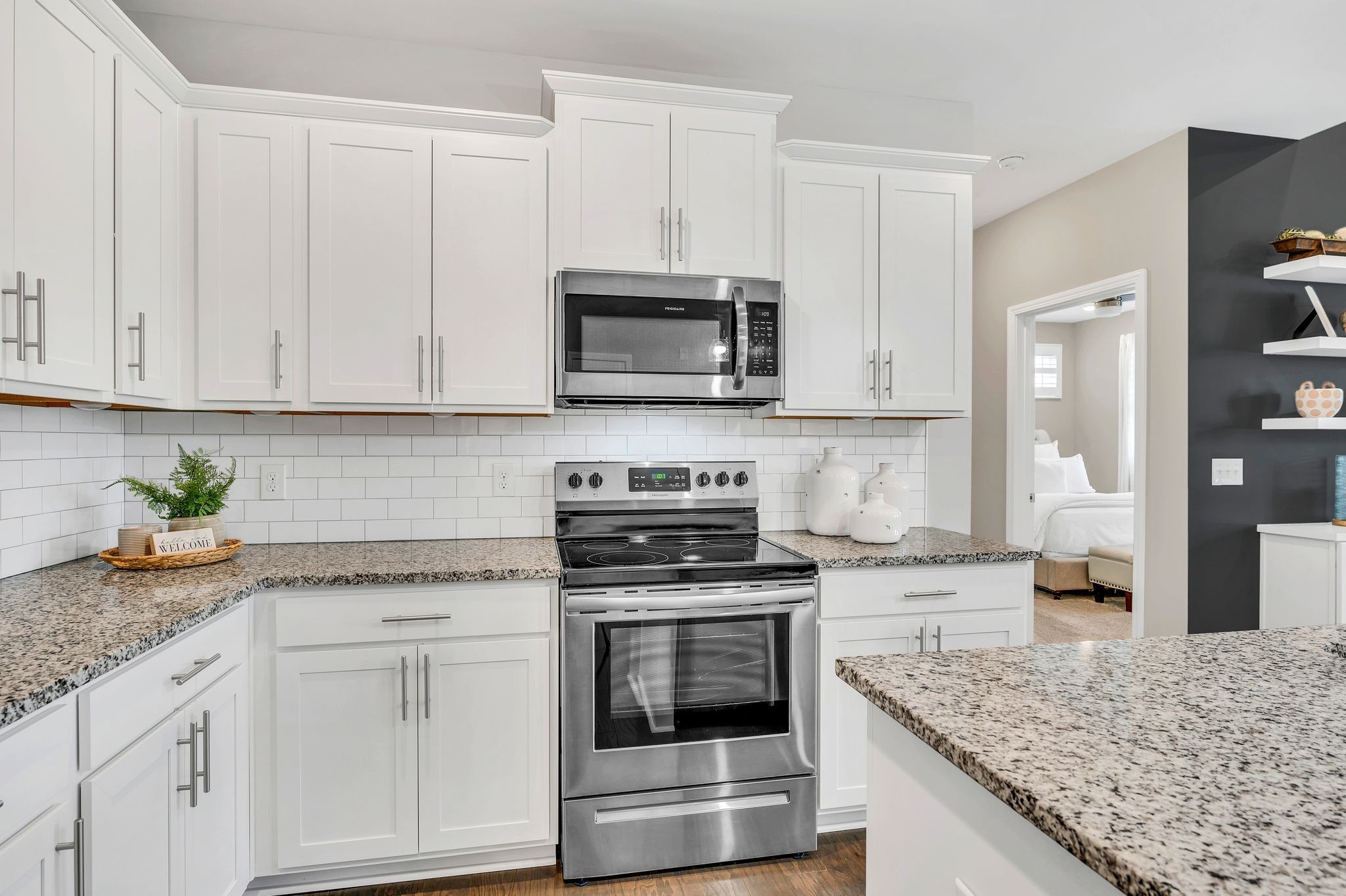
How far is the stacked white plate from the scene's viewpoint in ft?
6.57

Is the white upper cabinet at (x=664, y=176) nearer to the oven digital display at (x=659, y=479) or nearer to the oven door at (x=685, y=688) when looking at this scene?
the oven digital display at (x=659, y=479)

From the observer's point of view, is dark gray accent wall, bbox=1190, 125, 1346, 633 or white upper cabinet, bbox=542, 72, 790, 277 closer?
white upper cabinet, bbox=542, 72, 790, 277

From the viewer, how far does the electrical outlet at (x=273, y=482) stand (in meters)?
2.51

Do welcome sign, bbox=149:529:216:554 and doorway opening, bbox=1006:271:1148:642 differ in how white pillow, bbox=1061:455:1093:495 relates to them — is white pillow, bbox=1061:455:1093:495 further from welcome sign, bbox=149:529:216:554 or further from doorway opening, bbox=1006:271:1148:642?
welcome sign, bbox=149:529:216:554

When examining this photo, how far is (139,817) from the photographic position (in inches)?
55.4

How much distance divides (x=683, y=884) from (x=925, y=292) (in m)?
2.10

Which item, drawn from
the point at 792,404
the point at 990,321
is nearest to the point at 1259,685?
the point at 792,404

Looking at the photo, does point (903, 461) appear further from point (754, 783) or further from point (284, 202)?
point (284, 202)

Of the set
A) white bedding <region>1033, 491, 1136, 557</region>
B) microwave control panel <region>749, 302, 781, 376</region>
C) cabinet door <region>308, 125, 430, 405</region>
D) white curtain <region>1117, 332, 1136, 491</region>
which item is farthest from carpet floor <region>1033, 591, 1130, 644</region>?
cabinet door <region>308, 125, 430, 405</region>

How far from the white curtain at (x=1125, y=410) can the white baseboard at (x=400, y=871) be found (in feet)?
22.8

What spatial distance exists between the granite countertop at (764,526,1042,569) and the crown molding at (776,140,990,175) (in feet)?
4.39

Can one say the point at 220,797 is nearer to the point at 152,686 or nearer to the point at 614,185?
the point at 152,686

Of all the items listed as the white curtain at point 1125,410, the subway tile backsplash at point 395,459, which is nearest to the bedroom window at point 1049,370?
the white curtain at point 1125,410

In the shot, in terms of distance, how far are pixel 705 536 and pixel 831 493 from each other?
49cm
